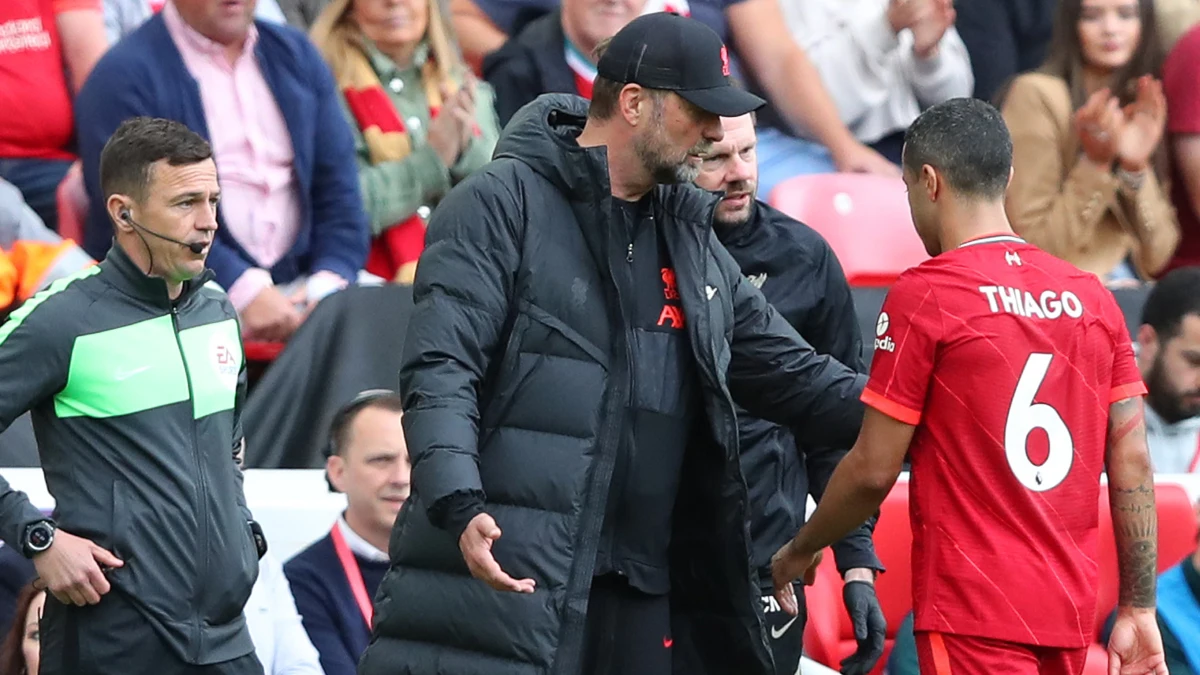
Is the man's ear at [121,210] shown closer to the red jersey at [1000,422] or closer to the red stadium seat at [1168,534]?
the red jersey at [1000,422]

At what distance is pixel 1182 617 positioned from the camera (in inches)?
229

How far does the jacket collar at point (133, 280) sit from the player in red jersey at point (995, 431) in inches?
63.0

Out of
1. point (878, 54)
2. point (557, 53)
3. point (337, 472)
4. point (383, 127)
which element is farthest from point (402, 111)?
point (878, 54)

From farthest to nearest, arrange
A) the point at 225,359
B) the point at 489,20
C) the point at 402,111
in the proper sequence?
the point at 489,20 < the point at 402,111 < the point at 225,359

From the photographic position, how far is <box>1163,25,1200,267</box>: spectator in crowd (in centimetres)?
861

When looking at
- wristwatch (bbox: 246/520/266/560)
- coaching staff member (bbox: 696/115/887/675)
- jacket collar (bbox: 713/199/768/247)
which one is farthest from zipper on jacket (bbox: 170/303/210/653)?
jacket collar (bbox: 713/199/768/247)

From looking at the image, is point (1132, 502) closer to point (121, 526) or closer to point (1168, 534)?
point (121, 526)

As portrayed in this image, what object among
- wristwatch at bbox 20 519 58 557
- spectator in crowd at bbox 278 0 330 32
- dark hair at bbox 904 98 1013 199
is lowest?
spectator in crowd at bbox 278 0 330 32

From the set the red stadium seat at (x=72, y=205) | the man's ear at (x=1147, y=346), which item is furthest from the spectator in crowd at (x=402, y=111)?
the man's ear at (x=1147, y=346)

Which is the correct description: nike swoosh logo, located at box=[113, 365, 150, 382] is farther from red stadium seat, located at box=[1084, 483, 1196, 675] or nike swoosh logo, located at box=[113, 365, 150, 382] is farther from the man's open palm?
red stadium seat, located at box=[1084, 483, 1196, 675]

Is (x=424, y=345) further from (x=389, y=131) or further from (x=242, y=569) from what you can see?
(x=389, y=131)

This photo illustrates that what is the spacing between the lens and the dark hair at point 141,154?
4.57m

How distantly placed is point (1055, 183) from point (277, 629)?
13.8ft

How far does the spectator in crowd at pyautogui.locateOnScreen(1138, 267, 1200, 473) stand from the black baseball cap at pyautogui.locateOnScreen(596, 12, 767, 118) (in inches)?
135
